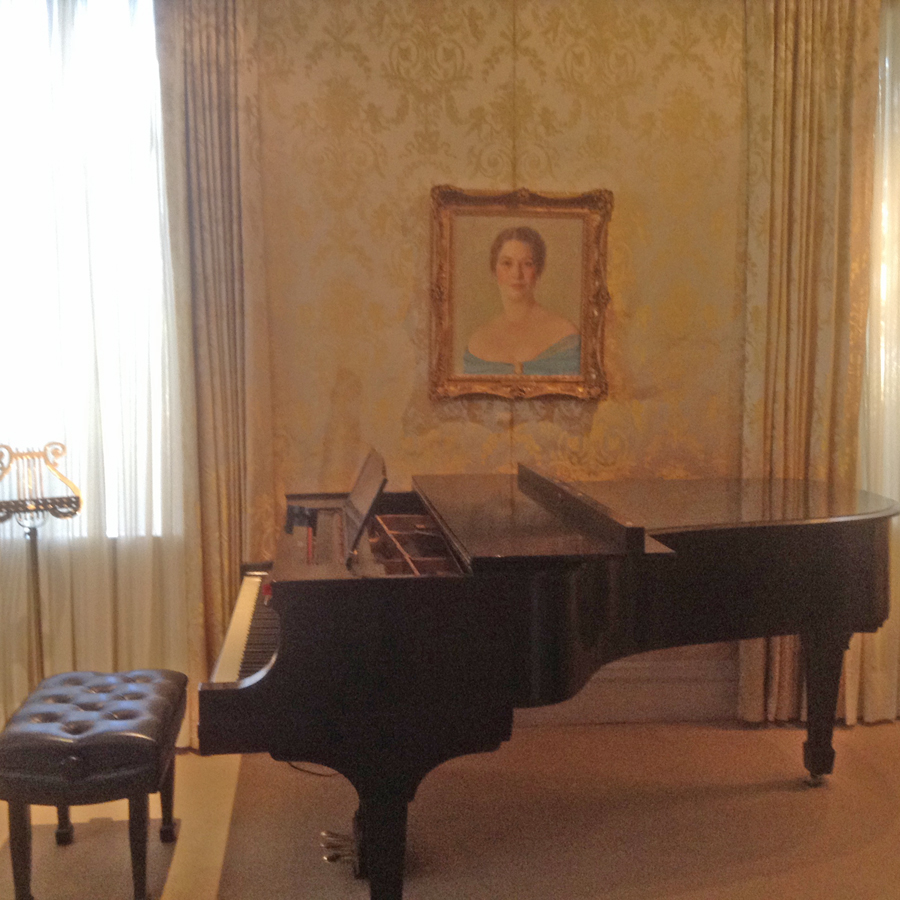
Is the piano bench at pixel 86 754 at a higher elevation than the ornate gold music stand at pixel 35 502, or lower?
lower

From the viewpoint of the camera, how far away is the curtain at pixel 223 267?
3105mm

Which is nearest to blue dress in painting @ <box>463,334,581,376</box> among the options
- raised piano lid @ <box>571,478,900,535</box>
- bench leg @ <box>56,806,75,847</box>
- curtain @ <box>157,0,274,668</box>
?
raised piano lid @ <box>571,478,900,535</box>

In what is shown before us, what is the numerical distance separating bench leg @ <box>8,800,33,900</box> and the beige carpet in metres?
0.50

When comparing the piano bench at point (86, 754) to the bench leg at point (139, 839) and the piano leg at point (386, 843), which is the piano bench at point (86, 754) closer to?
the bench leg at point (139, 839)

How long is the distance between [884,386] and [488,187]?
1735mm

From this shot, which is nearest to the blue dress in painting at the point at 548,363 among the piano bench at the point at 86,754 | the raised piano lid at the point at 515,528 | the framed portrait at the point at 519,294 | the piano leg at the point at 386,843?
the framed portrait at the point at 519,294

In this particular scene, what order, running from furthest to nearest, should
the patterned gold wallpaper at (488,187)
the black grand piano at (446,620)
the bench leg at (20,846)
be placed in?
the patterned gold wallpaper at (488,187) < the bench leg at (20,846) < the black grand piano at (446,620)

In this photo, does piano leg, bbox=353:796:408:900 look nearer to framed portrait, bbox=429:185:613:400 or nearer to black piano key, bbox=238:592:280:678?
black piano key, bbox=238:592:280:678

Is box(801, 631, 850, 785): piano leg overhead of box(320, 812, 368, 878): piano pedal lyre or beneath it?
overhead

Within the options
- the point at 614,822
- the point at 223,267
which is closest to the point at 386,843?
the point at 614,822

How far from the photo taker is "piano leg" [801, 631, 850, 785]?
284 centimetres

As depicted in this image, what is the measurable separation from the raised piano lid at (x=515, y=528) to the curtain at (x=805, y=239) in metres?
1.21

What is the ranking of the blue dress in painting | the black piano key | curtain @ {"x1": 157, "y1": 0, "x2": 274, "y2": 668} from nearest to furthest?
the black piano key
curtain @ {"x1": 157, "y1": 0, "x2": 274, "y2": 668}
the blue dress in painting

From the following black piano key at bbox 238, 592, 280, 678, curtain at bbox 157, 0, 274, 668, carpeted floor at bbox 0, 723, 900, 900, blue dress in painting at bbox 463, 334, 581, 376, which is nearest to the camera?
black piano key at bbox 238, 592, 280, 678
